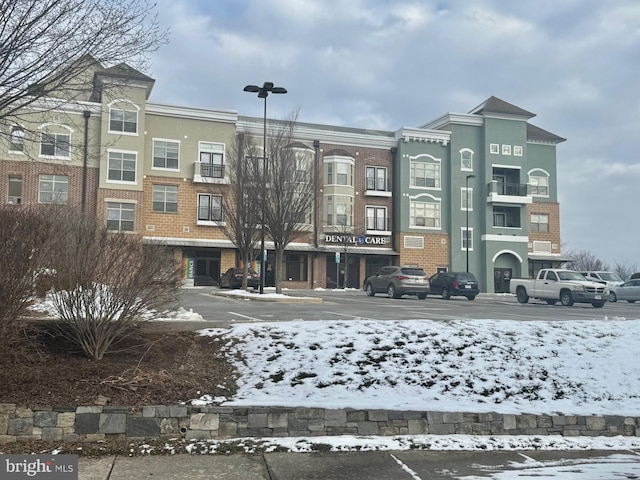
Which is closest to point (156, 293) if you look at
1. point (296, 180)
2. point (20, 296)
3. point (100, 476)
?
point (20, 296)

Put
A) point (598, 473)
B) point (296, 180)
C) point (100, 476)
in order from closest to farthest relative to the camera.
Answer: point (100, 476) < point (598, 473) < point (296, 180)

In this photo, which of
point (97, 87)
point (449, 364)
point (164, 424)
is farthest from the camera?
point (97, 87)

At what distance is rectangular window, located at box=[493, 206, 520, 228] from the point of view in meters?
50.8

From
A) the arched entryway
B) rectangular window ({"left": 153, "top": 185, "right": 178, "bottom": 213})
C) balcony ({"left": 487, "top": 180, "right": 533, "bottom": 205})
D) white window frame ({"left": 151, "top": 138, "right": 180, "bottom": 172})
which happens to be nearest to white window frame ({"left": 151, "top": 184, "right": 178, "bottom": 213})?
rectangular window ({"left": 153, "top": 185, "right": 178, "bottom": 213})

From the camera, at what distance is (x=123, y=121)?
134ft

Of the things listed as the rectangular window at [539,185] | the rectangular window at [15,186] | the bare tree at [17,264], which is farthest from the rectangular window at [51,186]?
the rectangular window at [539,185]

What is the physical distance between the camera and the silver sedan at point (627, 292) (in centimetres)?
3481

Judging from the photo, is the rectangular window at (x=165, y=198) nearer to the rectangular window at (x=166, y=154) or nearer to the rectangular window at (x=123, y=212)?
the rectangular window at (x=166, y=154)

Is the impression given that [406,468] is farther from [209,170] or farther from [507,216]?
[507,216]

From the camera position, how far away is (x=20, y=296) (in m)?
6.76

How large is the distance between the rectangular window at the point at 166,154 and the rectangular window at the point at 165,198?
157cm

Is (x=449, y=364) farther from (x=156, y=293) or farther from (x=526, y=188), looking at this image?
(x=526, y=188)

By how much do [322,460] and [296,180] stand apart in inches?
842

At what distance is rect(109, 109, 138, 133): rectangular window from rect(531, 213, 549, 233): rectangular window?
35141 mm
